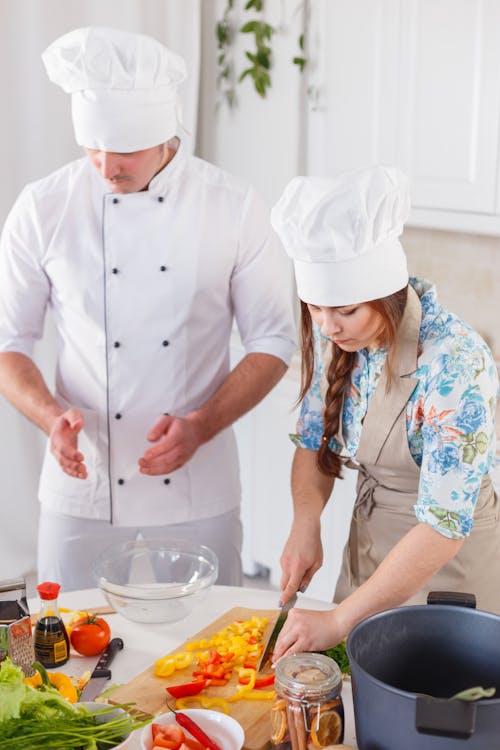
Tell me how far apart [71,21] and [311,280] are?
89.9 inches

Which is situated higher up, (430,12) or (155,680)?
(430,12)

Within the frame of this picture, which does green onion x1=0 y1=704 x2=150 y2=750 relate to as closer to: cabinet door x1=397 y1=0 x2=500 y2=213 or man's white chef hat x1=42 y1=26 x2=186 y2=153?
man's white chef hat x1=42 y1=26 x2=186 y2=153

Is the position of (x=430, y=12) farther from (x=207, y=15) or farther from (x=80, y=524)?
(x=80, y=524)

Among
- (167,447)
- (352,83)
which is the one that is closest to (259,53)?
(352,83)

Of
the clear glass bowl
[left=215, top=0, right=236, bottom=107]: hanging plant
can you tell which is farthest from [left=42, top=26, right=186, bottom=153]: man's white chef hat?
[left=215, top=0, right=236, bottom=107]: hanging plant

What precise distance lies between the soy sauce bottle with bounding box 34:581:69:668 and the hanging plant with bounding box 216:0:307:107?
2277mm

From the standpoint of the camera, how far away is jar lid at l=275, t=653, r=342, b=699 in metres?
1.20

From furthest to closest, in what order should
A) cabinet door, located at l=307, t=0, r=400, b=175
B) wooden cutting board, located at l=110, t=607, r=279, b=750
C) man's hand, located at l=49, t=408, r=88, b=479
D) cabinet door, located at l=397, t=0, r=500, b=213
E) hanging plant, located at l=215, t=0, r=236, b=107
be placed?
hanging plant, located at l=215, t=0, r=236, b=107 < cabinet door, located at l=307, t=0, r=400, b=175 < cabinet door, located at l=397, t=0, r=500, b=213 < man's hand, located at l=49, t=408, r=88, b=479 < wooden cutting board, located at l=110, t=607, r=279, b=750

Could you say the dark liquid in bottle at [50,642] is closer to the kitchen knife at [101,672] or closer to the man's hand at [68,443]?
the kitchen knife at [101,672]

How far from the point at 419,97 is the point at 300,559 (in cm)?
Answer: 173

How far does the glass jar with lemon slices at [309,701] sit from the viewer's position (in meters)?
1.21

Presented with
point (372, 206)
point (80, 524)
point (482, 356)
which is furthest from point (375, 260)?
point (80, 524)

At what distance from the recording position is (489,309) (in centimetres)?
331

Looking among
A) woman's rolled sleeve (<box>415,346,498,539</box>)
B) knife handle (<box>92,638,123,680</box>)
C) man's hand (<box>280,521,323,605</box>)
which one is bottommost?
knife handle (<box>92,638,123,680</box>)
